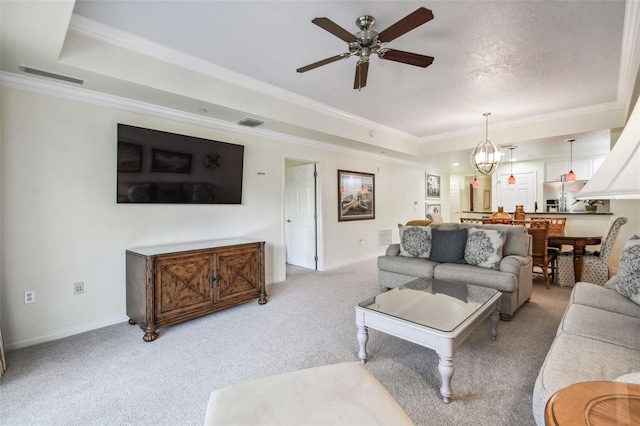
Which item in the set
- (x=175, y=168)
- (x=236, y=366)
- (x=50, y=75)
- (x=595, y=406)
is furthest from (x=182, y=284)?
(x=595, y=406)

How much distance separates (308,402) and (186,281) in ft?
7.41

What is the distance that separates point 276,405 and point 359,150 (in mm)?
5214

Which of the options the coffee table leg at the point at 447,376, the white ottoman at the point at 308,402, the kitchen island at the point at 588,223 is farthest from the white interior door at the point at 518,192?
the white ottoman at the point at 308,402

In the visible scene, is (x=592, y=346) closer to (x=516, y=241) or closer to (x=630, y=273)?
(x=630, y=273)

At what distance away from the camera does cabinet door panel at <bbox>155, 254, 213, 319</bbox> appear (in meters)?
2.76

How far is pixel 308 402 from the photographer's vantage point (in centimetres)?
108

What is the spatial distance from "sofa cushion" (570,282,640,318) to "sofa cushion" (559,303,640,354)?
0.29 feet

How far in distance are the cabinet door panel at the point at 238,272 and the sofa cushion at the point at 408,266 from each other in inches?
66.5

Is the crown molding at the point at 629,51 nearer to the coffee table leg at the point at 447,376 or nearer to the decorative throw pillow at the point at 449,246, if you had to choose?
the decorative throw pillow at the point at 449,246

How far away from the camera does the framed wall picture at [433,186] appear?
8.23 m

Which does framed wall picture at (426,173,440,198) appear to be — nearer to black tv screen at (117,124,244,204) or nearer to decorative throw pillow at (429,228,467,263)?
decorative throw pillow at (429,228,467,263)

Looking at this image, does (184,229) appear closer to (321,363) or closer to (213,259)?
(213,259)

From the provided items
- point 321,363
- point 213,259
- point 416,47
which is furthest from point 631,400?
point 213,259

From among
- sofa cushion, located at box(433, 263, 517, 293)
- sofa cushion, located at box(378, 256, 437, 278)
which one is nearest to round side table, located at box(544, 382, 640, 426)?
sofa cushion, located at box(433, 263, 517, 293)
